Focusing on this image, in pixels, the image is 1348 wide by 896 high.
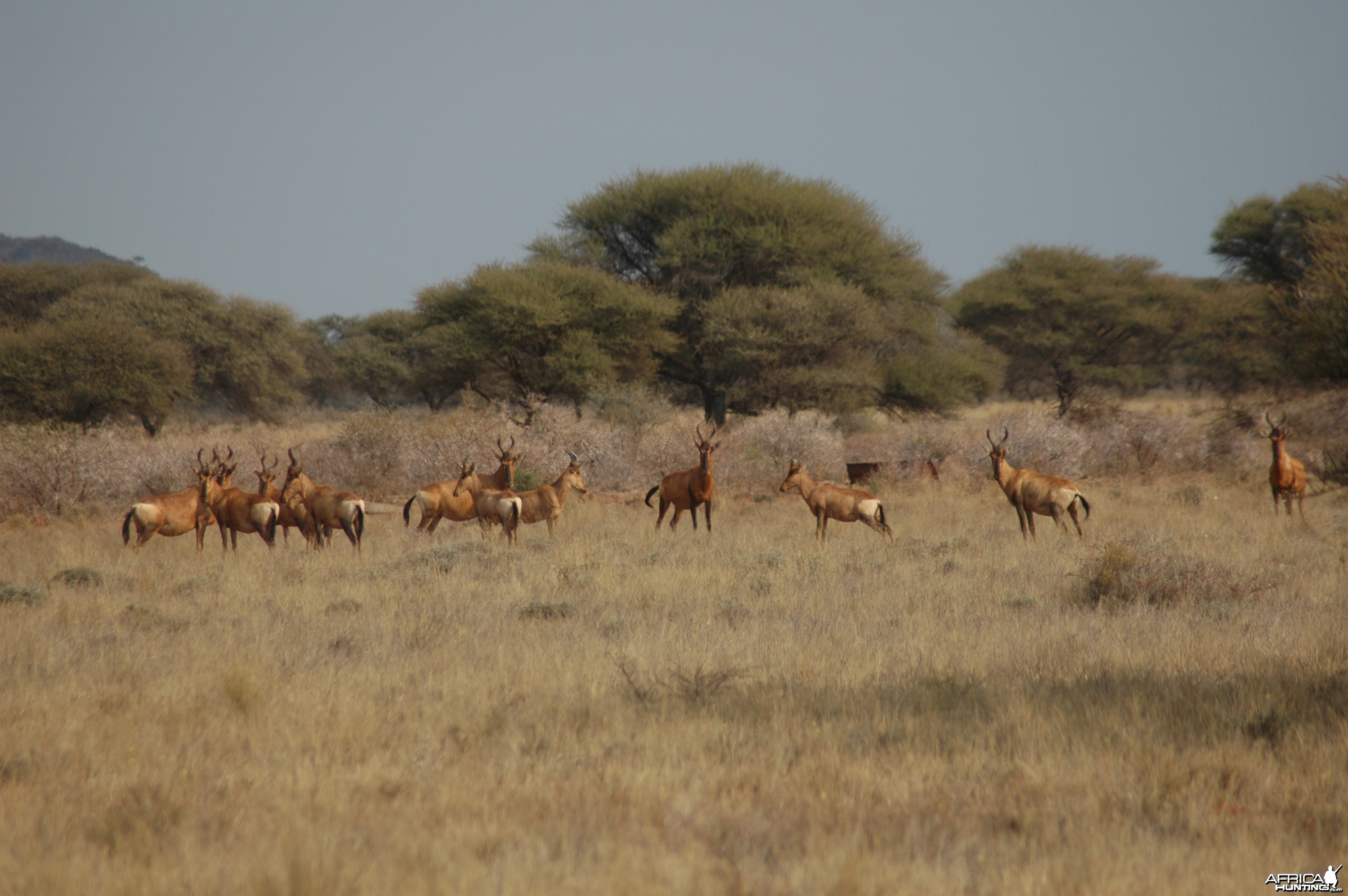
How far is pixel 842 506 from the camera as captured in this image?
40.9 feet

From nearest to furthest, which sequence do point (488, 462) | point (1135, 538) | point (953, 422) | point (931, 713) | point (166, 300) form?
point (931, 713)
point (1135, 538)
point (488, 462)
point (953, 422)
point (166, 300)

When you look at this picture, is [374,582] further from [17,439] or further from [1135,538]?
[17,439]

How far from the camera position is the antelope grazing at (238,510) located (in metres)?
11.3

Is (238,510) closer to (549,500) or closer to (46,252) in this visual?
(549,500)

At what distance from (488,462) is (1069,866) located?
51.4 feet

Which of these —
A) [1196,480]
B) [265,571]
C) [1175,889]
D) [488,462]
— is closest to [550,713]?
[1175,889]

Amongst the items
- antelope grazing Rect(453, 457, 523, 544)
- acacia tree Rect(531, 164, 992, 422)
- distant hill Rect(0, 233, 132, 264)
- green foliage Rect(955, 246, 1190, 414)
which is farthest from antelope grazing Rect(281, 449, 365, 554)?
distant hill Rect(0, 233, 132, 264)

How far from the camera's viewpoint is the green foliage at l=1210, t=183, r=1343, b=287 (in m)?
29.6

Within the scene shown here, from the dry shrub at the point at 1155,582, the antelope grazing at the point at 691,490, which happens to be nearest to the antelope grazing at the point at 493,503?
the antelope grazing at the point at 691,490

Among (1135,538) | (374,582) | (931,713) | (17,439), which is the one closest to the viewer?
(931,713)

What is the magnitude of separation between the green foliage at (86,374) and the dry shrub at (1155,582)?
2359cm

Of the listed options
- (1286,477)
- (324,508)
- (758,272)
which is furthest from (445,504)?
(758,272)

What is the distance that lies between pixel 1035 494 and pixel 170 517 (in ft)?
34.5

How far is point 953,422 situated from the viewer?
26094mm
